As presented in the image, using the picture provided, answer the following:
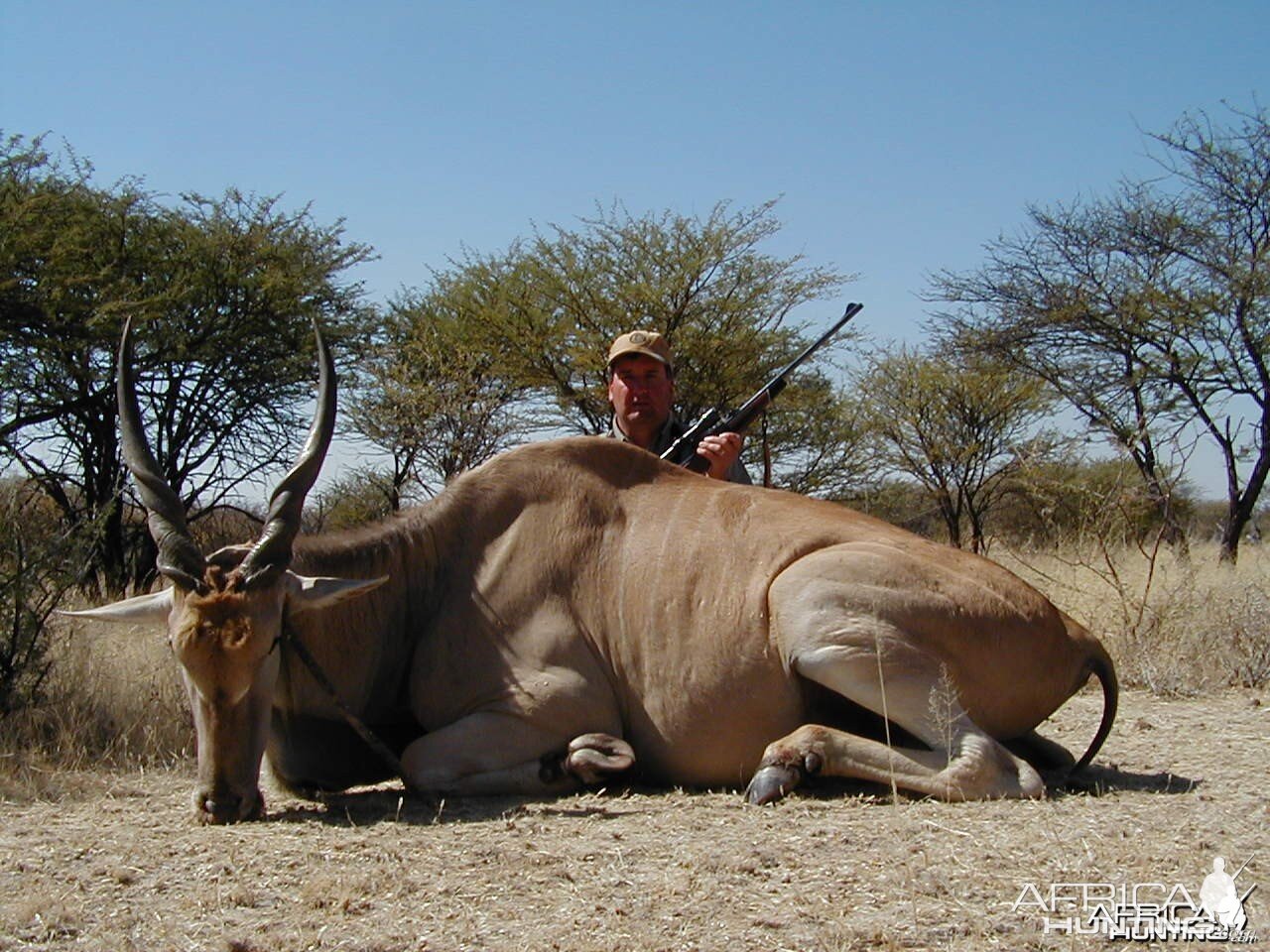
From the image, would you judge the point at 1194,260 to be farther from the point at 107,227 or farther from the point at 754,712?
the point at 754,712

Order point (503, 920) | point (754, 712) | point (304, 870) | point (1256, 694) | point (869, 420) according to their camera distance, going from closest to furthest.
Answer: point (503, 920) → point (304, 870) → point (754, 712) → point (1256, 694) → point (869, 420)

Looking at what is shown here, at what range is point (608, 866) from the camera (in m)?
3.74

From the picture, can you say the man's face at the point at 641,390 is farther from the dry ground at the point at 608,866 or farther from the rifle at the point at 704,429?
the dry ground at the point at 608,866

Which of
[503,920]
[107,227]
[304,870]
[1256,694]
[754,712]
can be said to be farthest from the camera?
[107,227]

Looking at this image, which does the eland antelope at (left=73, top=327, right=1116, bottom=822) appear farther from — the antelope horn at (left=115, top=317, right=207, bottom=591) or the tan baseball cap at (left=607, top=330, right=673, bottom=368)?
the tan baseball cap at (left=607, top=330, right=673, bottom=368)

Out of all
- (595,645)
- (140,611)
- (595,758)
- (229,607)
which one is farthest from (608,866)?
(140,611)

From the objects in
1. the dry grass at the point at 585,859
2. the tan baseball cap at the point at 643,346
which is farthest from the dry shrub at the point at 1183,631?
the tan baseball cap at the point at 643,346

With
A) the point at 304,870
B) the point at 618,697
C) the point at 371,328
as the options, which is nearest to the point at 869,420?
the point at 371,328

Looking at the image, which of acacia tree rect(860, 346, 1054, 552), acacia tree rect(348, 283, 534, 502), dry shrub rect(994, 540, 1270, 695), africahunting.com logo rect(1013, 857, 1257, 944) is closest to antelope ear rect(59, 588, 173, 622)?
africahunting.com logo rect(1013, 857, 1257, 944)

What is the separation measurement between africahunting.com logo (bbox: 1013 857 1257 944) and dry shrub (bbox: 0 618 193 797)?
372 cm

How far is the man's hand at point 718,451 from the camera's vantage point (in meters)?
7.14

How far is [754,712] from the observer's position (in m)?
4.96

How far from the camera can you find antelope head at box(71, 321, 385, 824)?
4.45m

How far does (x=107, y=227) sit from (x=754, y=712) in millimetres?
11774
